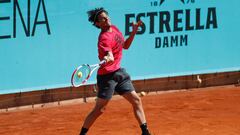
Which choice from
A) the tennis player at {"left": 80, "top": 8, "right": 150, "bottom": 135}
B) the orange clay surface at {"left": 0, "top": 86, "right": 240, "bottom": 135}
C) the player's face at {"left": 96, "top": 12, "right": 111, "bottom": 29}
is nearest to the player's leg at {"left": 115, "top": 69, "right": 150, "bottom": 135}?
the tennis player at {"left": 80, "top": 8, "right": 150, "bottom": 135}

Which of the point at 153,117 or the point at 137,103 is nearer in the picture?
the point at 137,103

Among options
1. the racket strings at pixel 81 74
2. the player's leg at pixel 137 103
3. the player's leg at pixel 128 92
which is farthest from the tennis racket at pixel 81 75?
the player's leg at pixel 137 103

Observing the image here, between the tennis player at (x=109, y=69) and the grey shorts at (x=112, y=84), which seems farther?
the grey shorts at (x=112, y=84)

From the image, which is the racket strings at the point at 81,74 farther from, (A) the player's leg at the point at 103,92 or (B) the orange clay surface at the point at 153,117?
(B) the orange clay surface at the point at 153,117

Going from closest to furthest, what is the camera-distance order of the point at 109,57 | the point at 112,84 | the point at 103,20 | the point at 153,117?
the point at 109,57 < the point at 103,20 < the point at 112,84 < the point at 153,117

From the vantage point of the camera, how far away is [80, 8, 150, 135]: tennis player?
7.40 m

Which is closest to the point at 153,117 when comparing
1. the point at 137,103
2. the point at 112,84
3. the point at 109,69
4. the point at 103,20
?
the point at 137,103

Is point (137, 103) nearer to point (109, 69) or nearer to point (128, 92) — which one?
point (128, 92)

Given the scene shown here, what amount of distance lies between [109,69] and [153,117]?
7.48ft

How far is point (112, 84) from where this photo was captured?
7570 mm

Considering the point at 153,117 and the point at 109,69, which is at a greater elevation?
the point at 109,69

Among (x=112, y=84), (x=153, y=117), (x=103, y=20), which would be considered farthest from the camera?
(x=153, y=117)

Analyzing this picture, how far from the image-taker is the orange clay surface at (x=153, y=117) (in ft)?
28.9

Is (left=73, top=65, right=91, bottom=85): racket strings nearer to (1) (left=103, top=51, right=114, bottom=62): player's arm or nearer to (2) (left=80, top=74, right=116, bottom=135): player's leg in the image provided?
(2) (left=80, top=74, right=116, bottom=135): player's leg
